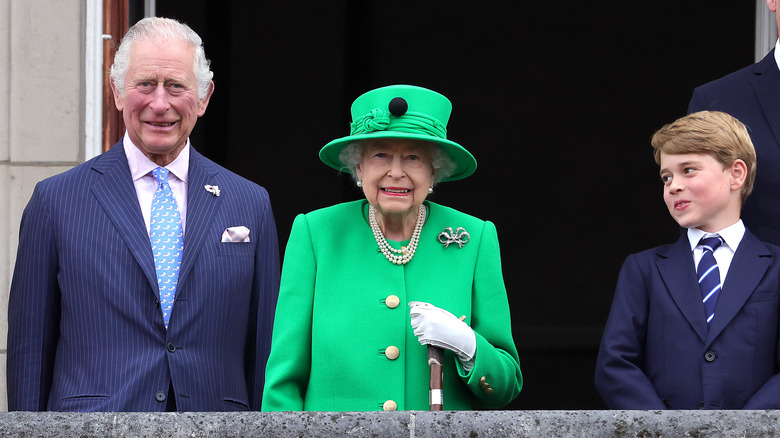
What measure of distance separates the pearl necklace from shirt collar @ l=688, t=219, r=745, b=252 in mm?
697

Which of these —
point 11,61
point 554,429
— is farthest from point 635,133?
point 554,429

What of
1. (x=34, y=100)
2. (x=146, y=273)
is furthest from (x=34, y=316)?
(x=34, y=100)

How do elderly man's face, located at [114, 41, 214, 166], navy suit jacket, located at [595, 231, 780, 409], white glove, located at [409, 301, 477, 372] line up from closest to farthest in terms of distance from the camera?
white glove, located at [409, 301, 477, 372]
navy suit jacket, located at [595, 231, 780, 409]
elderly man's face, located at [114, 41, 214, 166]

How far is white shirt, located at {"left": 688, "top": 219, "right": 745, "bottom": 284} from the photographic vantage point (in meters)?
3.36

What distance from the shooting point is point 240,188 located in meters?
3.58

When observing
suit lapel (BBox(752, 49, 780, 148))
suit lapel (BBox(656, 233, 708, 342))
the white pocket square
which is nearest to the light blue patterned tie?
the white pocket square

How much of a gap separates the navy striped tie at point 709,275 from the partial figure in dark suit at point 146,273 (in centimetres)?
108

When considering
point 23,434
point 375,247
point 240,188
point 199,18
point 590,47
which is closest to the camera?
point 23,434

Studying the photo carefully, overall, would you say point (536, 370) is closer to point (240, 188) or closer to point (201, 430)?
point (240, 188)

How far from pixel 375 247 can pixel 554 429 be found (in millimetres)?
751

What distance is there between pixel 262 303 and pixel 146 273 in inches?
12.9

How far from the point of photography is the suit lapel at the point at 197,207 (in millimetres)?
3373

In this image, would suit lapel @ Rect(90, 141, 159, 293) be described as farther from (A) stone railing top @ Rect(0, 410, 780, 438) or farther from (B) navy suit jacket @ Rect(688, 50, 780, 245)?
(B) navy suit jacket @ Rect(688, 50, 780, 245)

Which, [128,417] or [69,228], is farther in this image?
[69,228]
